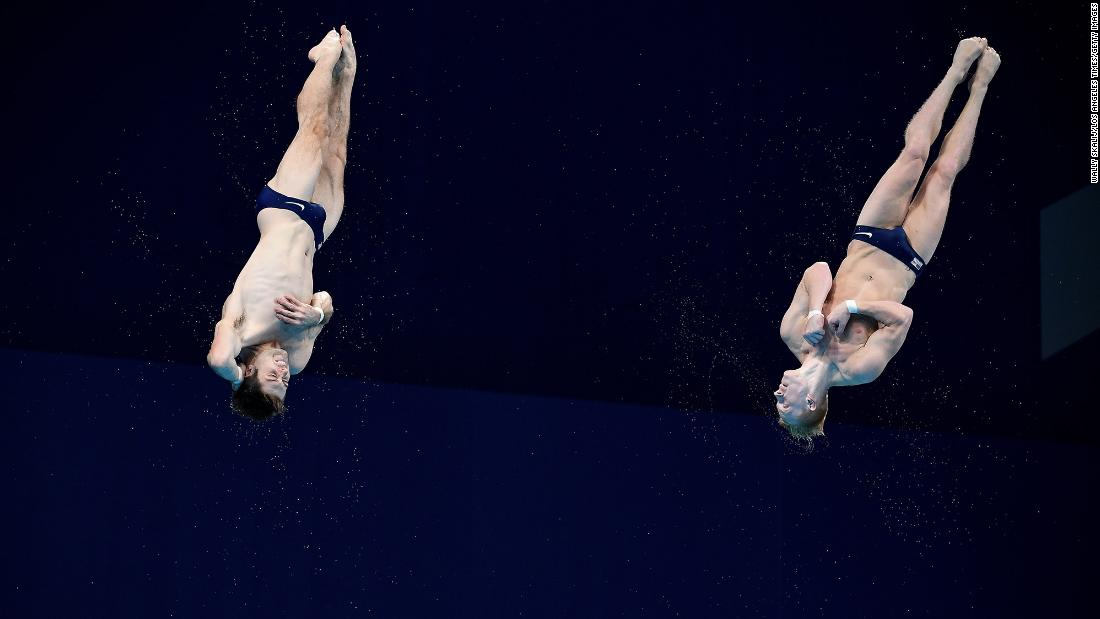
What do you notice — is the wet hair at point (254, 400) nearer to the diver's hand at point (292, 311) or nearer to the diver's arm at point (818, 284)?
the diver's hand at point (292, 311)

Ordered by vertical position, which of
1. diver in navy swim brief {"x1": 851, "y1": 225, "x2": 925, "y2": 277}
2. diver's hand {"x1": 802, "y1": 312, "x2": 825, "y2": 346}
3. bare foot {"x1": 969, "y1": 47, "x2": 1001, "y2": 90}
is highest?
bare foot {"x1": 969, "y1": 47, "x2": 1001, "y2": 90}

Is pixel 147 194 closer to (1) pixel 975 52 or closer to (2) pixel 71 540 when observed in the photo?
(2) pixel 71 540

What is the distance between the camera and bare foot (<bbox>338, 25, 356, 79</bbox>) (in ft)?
19.7

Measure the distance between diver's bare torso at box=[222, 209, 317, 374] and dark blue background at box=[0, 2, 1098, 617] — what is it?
3.84ft

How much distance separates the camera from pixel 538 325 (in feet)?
25.6

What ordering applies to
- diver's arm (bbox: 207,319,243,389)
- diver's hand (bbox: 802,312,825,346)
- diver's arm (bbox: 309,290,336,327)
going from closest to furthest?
diver's arm (bbox: 207,319,243,389) → diver's hand (bbox: 802,312,825,346) → diver's arm (bbox: 309,290,336,327)

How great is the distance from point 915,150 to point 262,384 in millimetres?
2895

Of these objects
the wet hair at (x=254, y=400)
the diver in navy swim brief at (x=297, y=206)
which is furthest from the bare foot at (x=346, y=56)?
the wet hair at (x=254, y=400)

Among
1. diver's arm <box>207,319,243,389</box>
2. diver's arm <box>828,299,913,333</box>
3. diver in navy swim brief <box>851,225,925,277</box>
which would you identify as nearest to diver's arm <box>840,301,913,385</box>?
diver's arm <box>828,299,913,333</box>

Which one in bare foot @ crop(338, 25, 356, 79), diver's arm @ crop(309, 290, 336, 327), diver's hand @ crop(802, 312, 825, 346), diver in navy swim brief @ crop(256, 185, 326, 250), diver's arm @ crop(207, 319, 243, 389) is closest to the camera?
diver's arm @ crop(207, 319, 243, 389)

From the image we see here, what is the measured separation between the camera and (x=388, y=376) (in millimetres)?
7562

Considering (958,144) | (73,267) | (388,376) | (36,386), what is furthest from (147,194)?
(958,144)

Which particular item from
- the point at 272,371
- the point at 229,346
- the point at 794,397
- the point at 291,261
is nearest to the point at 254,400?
the point at 272,371

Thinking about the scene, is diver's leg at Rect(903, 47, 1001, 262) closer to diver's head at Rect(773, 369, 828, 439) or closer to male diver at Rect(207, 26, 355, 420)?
diver's head at Rect(773, 369, 828, 439)
